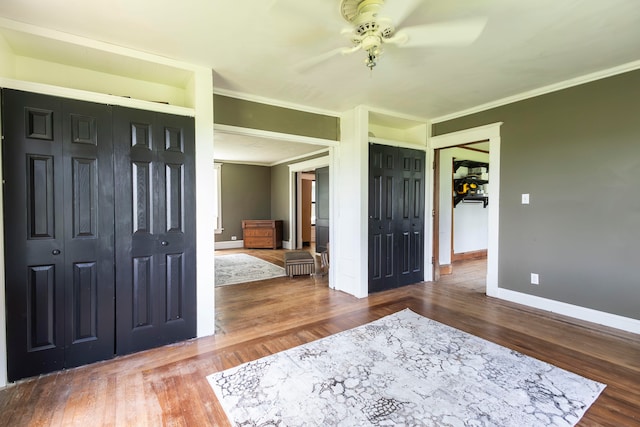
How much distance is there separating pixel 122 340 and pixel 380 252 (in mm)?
3025

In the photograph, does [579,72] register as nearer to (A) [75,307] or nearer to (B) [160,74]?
(B) [160,74]

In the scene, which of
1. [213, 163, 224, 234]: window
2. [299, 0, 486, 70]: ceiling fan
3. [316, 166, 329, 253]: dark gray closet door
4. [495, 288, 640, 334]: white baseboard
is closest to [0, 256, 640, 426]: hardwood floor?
[495, 288, 640, 334]: white baseboard

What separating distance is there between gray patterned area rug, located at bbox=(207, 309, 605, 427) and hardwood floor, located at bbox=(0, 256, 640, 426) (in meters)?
0.13

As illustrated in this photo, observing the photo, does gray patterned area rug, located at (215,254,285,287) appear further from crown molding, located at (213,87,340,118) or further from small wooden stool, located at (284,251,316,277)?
crown molding, located at (213,87,340,118)

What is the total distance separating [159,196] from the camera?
2473mm

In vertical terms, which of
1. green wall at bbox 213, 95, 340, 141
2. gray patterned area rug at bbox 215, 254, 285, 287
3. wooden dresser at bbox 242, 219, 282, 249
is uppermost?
green wall at bbox 213, 95, 340, 141

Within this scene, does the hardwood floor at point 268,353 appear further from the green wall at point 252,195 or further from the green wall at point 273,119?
the green wall at point 252,195

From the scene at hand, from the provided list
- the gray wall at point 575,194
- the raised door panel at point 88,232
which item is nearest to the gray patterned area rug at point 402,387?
the raised door panel at point 88,232

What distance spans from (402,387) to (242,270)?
13.1 ft

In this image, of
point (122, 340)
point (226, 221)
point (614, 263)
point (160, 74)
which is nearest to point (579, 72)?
point (614, 263)

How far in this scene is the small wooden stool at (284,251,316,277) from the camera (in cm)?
492

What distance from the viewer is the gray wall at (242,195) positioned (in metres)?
8.17

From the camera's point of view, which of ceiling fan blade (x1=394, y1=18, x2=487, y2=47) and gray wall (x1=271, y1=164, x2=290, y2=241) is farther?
gray wall (x1=271, y1=164, x2=290, y2=241)

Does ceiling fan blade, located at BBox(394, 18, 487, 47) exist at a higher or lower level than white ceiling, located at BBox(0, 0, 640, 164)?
lower
